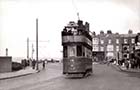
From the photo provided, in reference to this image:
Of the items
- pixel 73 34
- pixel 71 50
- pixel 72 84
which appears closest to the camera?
pixel 72 84

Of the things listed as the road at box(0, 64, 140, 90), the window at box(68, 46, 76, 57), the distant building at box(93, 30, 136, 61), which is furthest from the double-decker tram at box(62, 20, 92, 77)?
the distant building at box(93, 30, 136, 61)

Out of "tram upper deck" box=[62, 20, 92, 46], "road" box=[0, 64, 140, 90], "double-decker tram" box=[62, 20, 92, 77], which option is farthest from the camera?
"tram upper deck" box=[62, 20, 92, 46]

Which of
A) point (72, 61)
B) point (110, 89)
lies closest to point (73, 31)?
point (72, 61)

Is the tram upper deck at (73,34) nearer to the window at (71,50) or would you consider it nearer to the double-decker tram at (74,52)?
the double-decker tram at (74,52)

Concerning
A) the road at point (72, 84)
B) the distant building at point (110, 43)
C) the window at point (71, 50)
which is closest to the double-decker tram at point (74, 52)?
the window at point (71, 50)

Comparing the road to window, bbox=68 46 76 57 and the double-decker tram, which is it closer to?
the double-decker tram

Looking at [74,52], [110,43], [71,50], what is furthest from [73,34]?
[110,43]

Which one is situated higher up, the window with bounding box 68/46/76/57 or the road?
the window with bounding box 68/46/76/57

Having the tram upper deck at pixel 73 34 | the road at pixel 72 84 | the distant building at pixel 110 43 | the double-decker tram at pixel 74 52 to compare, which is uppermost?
the distant building at pixel 110 43

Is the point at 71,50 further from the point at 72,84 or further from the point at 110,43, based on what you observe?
the point at 110,43

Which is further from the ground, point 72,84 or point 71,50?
point 71,50

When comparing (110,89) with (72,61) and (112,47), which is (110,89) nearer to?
(72,61)

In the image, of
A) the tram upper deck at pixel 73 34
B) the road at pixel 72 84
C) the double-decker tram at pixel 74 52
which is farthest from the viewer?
the tram upper deck at pixel 73 34

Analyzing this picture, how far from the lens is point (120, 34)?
434 feet
